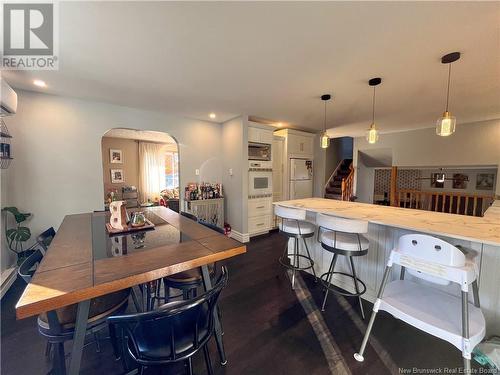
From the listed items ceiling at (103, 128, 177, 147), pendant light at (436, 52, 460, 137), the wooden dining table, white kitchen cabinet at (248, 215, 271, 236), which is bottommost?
white kitchen cabinet at (248, 215, 271, 236)

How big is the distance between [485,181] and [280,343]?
681 centimetres

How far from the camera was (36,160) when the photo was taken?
2.84 meters

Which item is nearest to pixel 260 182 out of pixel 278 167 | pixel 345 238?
pixel 278 167

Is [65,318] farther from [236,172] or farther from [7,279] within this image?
[236,172]

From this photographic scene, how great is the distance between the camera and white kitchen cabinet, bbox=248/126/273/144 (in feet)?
13.4

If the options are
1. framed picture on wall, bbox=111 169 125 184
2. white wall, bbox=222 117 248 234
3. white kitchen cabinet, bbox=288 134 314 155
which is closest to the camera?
white wall, bbox=222 117 248 234

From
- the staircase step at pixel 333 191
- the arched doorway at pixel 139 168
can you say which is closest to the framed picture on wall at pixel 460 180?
the staircase step at pixel 333 191

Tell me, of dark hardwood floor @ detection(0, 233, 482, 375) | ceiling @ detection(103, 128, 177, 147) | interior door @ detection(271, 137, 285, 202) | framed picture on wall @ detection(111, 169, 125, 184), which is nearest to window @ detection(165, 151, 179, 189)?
ceiling @ detection(103, 128, 177, 147)

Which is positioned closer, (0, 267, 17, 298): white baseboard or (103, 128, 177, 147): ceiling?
(0, 267, 17, 298): white baseboard

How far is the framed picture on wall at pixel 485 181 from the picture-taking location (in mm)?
5035

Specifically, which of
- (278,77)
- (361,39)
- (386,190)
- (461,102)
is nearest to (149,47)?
(278,77)

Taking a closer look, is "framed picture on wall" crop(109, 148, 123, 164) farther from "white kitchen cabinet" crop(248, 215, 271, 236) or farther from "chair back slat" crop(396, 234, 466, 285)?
"chair back slat" crop(396, 234, 466, 285)

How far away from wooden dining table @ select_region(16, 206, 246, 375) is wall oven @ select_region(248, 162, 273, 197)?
2404 millimetres

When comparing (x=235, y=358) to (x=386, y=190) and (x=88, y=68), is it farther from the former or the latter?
(x=386, y=190)
